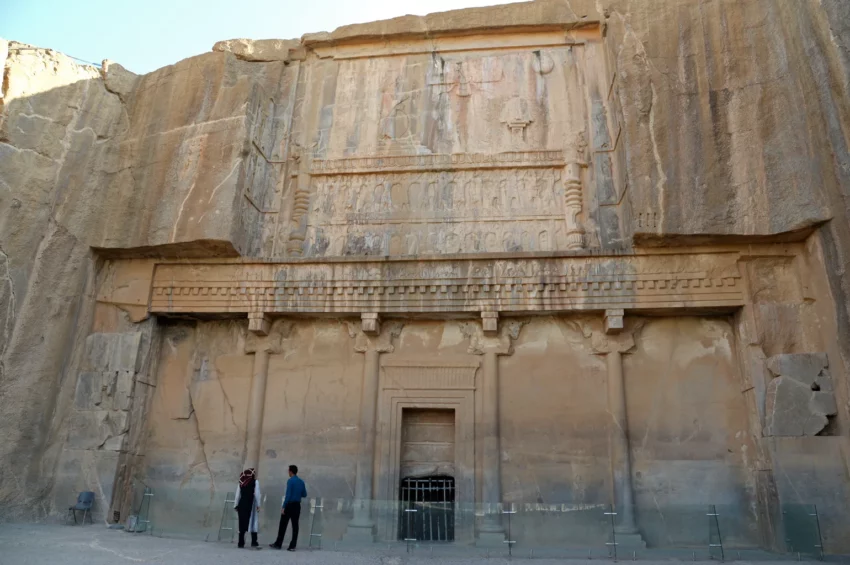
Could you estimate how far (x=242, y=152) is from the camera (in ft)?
28.5

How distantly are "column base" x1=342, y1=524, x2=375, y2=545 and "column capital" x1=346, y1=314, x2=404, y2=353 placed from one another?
2182 millimetres

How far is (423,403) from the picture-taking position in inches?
318

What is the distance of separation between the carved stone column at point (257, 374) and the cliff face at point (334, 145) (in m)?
1.07

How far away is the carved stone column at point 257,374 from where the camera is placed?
8.07m

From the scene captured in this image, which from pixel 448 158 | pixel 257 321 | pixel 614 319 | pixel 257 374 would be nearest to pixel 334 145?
pixel 448 158

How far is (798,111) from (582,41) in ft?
10.8

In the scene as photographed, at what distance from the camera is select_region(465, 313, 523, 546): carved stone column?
7156 mm

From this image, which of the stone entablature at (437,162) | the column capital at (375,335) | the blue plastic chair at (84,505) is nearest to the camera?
the blue plastic chair at (84,505)

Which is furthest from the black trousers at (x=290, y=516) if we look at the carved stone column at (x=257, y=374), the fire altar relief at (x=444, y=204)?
the fire altar relief at (x=444, y=204)

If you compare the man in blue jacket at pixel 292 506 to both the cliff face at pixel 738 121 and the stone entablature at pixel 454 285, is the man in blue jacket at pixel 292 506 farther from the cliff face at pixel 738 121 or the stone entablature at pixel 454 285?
the cliff face at pixel 738 121

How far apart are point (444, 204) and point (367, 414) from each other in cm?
307

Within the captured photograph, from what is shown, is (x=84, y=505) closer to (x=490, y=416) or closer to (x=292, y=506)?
(x=292, y=506)

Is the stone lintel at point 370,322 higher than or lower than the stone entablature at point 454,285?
lower

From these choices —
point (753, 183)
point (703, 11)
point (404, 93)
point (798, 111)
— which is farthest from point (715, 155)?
point (404, 93)
